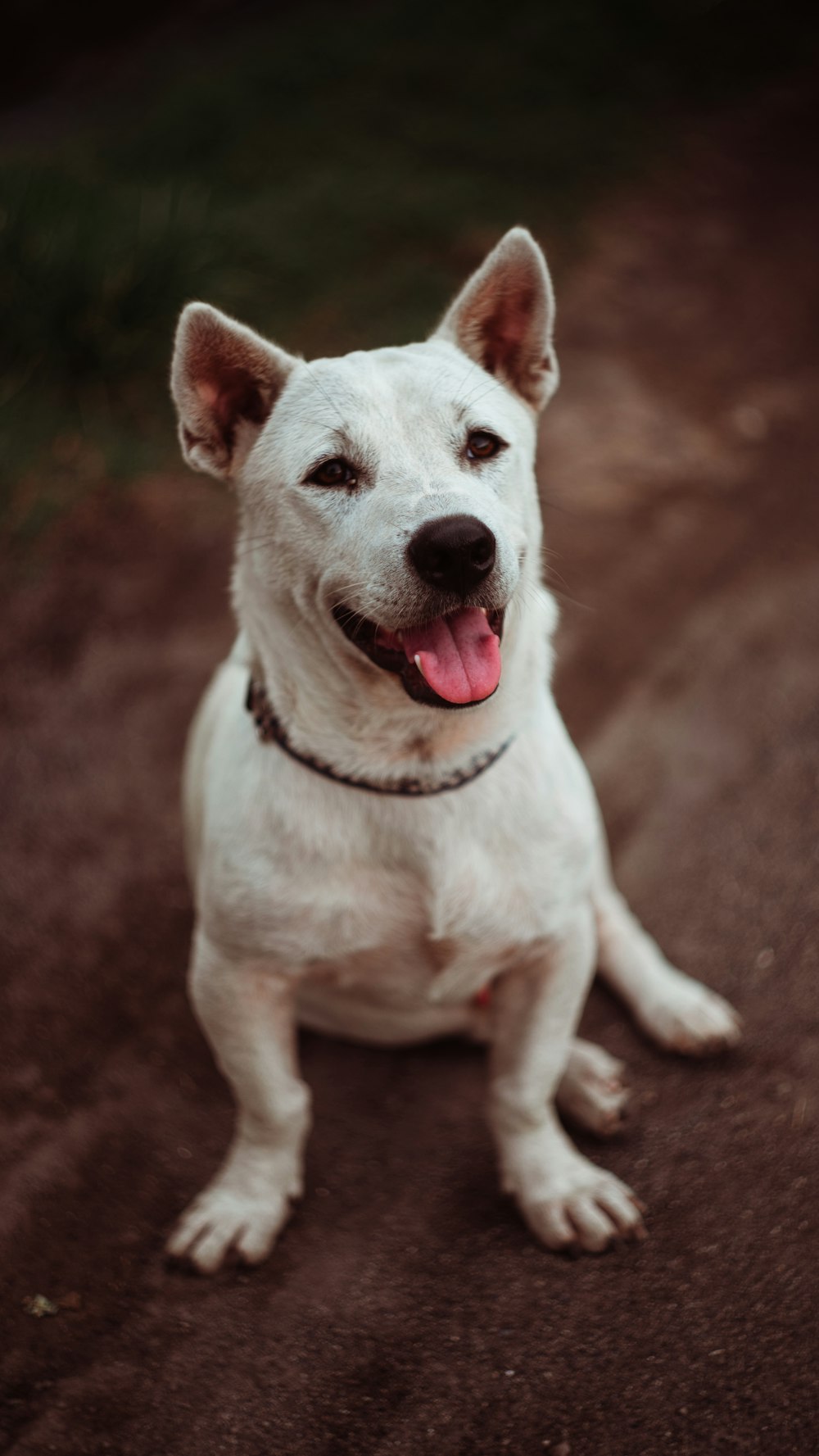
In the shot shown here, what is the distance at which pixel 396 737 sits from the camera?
102 inches

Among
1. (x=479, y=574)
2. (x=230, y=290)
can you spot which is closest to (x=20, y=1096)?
(x=479, y=574)

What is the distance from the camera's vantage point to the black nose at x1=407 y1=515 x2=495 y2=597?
2246mm

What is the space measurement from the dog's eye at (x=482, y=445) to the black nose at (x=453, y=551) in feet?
1.07

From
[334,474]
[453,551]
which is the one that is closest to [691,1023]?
[453,551]

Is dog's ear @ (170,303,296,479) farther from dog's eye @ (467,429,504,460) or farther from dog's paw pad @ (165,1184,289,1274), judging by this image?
dog's paw pad @ (165,1184,289,1274)

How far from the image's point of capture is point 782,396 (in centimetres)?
674

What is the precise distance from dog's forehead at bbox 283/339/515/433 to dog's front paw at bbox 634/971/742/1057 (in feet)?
6.35

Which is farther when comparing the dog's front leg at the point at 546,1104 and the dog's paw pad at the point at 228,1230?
the dog's paw pad at the point at 228,1230

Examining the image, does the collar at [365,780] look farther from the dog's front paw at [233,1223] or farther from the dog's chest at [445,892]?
the dog's front paw at [233,1223]

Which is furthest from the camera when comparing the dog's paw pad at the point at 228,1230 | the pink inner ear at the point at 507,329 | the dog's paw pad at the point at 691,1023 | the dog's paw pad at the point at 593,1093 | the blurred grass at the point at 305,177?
the blurred grass at the point at 305,177

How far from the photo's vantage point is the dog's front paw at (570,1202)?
9.50 ft

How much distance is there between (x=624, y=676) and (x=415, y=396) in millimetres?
2805

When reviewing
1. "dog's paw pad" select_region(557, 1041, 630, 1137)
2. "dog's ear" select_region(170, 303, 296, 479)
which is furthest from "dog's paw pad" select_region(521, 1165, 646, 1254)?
"dog's ear" select_region(170, 303, 296, 479)

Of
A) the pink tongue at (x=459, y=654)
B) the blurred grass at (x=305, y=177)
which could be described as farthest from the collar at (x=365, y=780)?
the blurred grass at (x=305, y=177)
